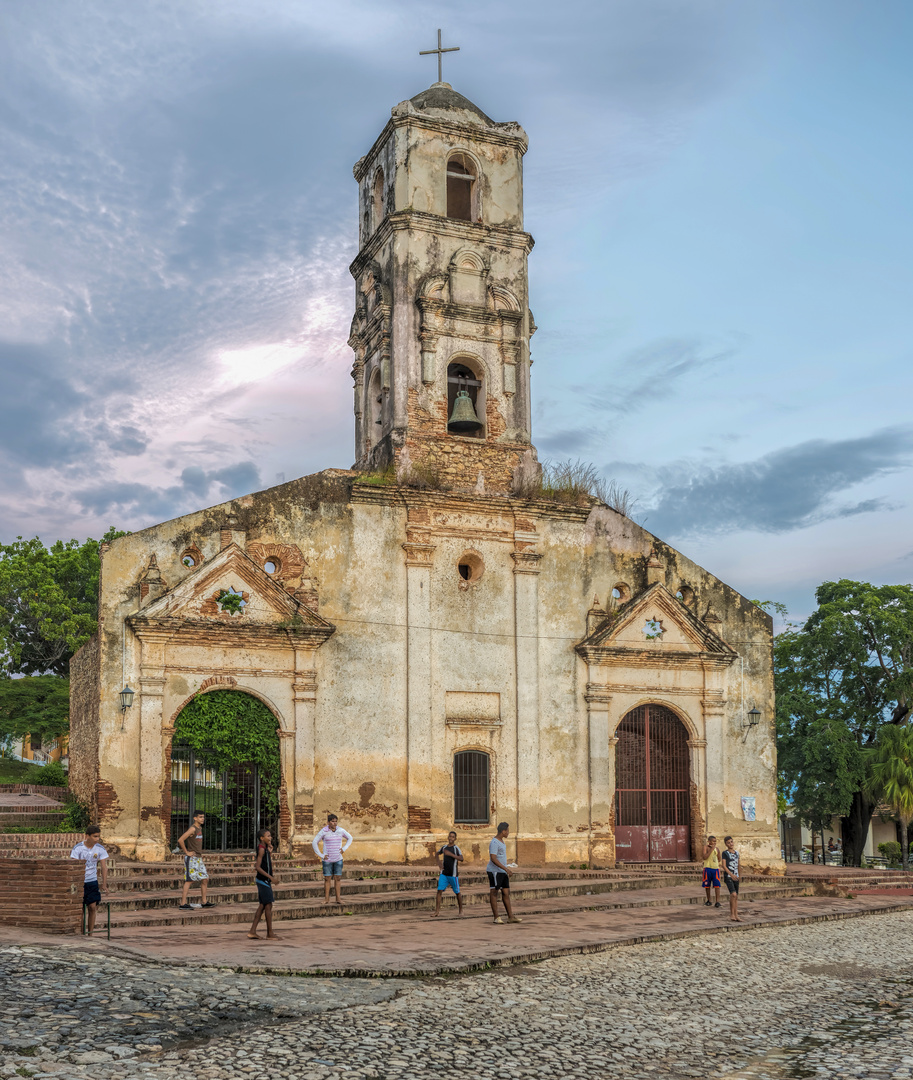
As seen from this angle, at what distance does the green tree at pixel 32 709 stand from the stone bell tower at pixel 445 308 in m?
19.1

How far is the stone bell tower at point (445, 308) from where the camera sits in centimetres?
2409

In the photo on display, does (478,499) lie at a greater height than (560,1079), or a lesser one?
greater

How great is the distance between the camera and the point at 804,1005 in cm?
1159

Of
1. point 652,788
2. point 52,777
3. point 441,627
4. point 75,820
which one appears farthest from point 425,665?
point 52,777

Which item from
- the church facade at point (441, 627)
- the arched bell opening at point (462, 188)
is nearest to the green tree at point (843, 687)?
the church facade at point (441, 627)

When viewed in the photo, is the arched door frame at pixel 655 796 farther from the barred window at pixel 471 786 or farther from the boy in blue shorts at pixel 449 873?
the boy in blue shorts at pixel 449 873

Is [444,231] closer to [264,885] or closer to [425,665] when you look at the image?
[425,665]

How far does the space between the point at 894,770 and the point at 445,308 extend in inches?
715

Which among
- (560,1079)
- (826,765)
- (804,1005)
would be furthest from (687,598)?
(560,1079)

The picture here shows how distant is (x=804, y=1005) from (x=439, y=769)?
11.7m

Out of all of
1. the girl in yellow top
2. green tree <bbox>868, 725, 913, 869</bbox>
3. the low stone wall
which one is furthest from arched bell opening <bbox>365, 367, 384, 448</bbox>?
green tree <bbox>868, 725, 913, 869</bbox>

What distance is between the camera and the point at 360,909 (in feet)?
56.3

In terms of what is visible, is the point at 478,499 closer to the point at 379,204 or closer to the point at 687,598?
the point at 687,598

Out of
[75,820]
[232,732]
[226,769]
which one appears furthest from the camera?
[226,769]
